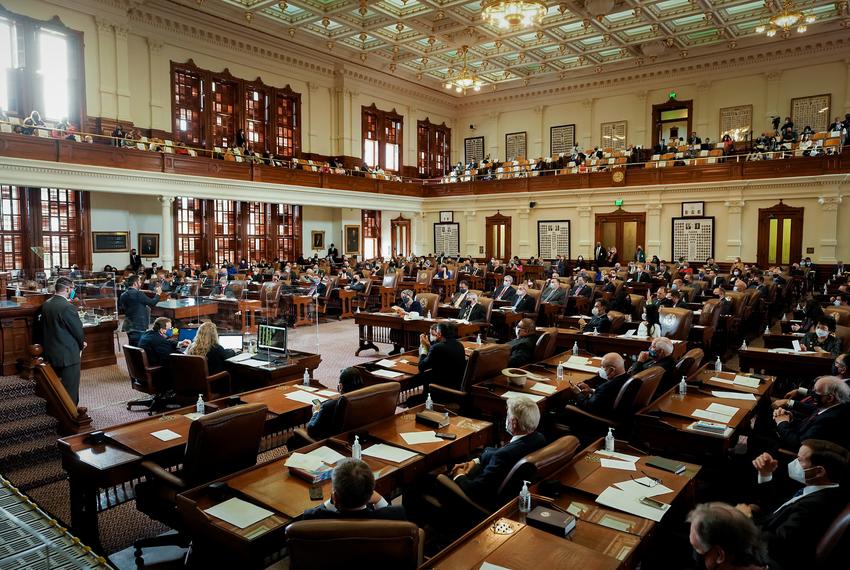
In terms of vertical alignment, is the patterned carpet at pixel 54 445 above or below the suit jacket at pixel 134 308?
below

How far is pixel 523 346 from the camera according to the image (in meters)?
6.34

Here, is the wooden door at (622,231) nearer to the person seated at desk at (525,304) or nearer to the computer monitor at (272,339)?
the person seated at desk at (525,304)

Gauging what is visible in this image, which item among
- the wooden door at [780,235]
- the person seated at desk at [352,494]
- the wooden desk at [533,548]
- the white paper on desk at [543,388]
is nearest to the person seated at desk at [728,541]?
the wooden desk at [533,548]

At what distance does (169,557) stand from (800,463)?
12.4 feet

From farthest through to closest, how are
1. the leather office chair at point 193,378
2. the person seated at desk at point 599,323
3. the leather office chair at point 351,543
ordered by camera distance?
1. the person seated at desk at point 599,323
2. the leather office chair at point 193,378
3. the leather office chair at point 351,543

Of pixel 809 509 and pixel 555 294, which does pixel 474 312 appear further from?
pixel 809 509

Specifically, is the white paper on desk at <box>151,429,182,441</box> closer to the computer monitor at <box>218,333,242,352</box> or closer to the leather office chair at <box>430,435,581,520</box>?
the leather office chair at <box>430,435,581,520</box>

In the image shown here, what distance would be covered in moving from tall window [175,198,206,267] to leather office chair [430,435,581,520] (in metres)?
18.2

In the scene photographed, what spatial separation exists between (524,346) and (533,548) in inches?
154

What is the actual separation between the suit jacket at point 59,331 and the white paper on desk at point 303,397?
291 centimetres

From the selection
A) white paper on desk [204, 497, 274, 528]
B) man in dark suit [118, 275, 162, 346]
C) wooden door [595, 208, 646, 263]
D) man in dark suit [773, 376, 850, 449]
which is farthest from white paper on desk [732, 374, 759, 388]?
wooden door [595, 208, 646, 263]

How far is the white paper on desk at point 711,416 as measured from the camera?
14.1 feet

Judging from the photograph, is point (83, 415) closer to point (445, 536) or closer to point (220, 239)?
point (445, 536)

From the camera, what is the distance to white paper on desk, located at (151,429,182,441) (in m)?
3.84
